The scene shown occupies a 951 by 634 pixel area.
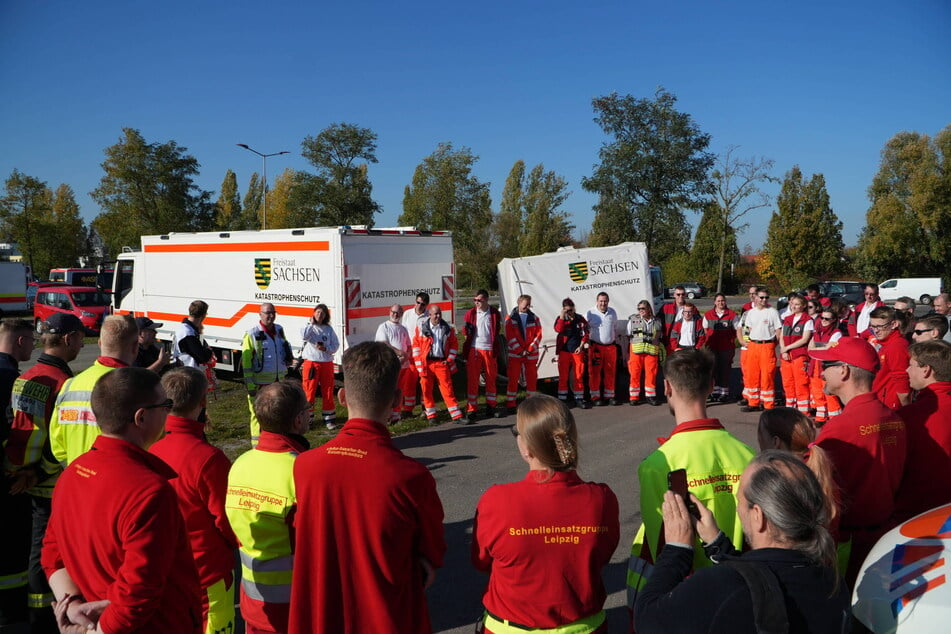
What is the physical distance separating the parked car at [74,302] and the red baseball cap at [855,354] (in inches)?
991

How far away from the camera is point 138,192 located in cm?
4028

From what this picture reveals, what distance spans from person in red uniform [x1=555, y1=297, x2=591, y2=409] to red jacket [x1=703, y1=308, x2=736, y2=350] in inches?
91.0

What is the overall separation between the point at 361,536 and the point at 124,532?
0.80 m

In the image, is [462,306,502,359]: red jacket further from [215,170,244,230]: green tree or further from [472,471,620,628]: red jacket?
[215,170,244,230]: green tree

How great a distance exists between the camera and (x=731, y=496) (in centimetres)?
252

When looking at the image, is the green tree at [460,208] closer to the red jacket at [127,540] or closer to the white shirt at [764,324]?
the white shirt at [764,324]

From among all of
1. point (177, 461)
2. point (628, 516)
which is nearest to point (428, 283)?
point (628, 516)

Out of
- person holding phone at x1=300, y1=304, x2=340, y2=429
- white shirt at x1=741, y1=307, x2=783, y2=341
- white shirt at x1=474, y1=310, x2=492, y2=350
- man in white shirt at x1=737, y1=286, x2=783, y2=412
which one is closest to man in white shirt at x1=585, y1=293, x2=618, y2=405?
white shirt at x1=474, y1=310, x2=492, y2=350

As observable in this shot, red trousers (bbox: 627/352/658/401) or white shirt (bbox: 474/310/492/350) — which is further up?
white shirt (bbox: 474/310/492/350)

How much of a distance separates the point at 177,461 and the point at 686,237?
126 ft

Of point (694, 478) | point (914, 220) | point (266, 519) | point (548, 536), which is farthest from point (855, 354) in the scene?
point (914, 220)

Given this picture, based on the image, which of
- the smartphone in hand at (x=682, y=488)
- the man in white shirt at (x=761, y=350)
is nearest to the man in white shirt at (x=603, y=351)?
the man in white shirt at (x=761, y=350)

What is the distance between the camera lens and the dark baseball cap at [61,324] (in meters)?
4.05

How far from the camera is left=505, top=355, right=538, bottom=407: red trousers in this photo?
1095 centimetres
